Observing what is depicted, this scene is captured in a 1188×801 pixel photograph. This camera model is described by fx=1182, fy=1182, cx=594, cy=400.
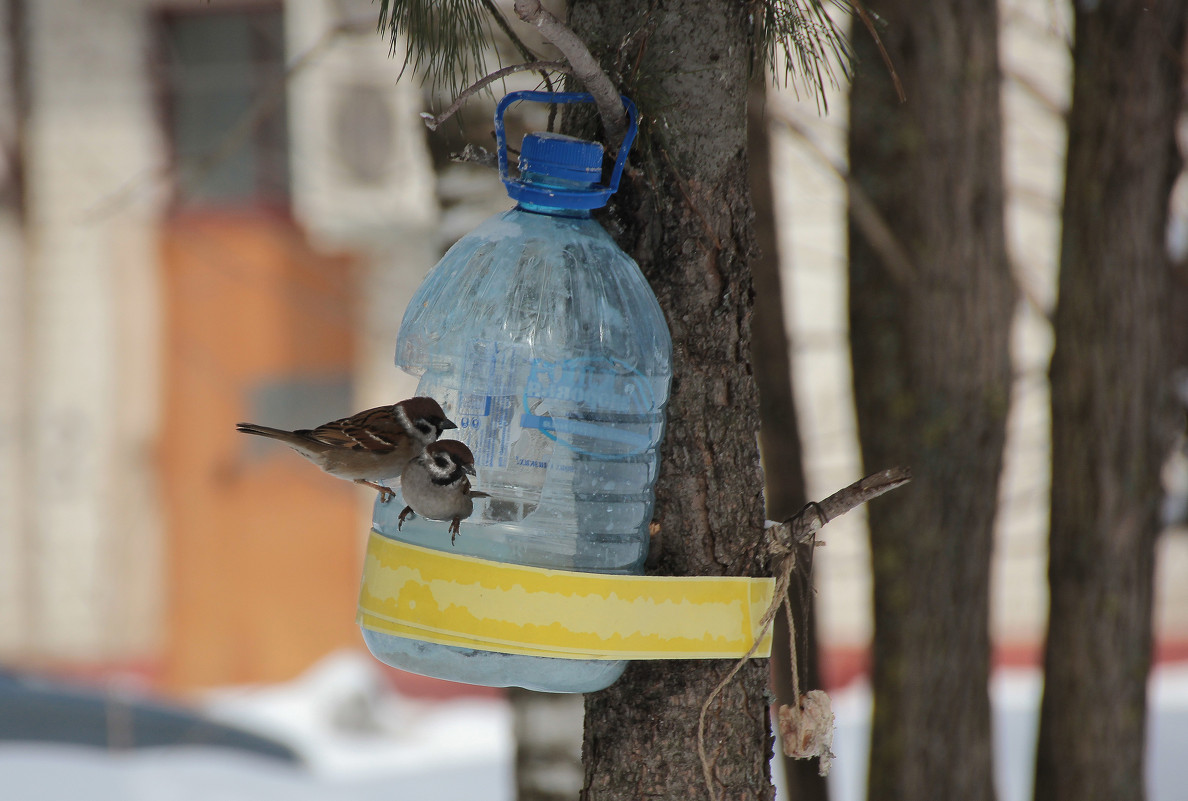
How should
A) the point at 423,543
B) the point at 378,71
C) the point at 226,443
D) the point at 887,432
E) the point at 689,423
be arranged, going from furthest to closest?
the point at 226,443 → the point at 378,71 → the point at 887,432 → the point at 423,543 → the point at 689,423

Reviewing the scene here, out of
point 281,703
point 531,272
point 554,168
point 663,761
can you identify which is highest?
point 554,168

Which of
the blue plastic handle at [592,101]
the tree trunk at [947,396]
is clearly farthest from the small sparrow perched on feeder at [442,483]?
the tree trunk at [947,396]

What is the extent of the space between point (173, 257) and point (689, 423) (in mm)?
7794

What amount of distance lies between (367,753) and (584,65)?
22.8ft

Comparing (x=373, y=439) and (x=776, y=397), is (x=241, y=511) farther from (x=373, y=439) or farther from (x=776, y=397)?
(x=373, y=439)

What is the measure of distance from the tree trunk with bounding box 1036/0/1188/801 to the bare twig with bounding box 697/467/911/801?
1.61 metres

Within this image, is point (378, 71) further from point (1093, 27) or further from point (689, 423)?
point (689, 423)

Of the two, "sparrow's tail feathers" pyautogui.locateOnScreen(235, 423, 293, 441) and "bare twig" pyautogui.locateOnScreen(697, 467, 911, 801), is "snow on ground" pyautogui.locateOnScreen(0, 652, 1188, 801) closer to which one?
"sparrow's tail feathers" pyautogui.locateOnScreen(235, 423, 293, 441)

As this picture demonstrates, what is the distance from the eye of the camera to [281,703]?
8.38 metres

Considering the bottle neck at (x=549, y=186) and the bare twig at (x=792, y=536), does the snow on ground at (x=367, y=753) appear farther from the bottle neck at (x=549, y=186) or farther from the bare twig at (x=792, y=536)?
the bottle neck at (x=549, y=186)

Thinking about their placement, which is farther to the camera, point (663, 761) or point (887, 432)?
point (887, 432)

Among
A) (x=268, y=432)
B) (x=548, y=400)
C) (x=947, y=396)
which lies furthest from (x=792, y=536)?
(x=947, y=396)

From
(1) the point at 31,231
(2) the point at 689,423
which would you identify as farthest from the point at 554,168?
(1) the point at 31,231

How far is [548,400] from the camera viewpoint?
181cm
